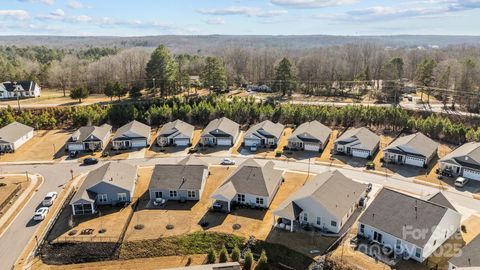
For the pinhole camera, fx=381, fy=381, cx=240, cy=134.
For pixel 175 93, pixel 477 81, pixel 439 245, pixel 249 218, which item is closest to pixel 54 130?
pixel 175 93

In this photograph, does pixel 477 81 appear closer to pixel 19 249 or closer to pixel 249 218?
pixel 249 218

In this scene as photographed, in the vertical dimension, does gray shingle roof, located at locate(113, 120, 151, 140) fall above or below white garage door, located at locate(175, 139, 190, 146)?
above

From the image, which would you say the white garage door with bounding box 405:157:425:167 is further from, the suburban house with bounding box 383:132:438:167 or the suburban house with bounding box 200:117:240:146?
the suburban house with bounding box 200:117:240:146

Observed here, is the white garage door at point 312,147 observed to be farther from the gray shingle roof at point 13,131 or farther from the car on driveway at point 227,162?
the gray shingle roof at point 13,131

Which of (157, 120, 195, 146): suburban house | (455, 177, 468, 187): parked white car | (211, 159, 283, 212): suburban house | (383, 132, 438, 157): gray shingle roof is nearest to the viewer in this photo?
(211, 159, 283, 212): suburban house

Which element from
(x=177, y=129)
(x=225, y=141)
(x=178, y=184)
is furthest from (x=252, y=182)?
(x=177, y=129)

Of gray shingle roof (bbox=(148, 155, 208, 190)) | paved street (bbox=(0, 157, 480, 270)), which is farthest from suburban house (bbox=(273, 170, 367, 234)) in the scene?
gray shingle roof (bbox=(148, 155, 208, 190))

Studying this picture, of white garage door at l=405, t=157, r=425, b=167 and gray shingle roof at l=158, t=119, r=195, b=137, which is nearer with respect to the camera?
white garage door at l=405, t=157, r=425, b=167
